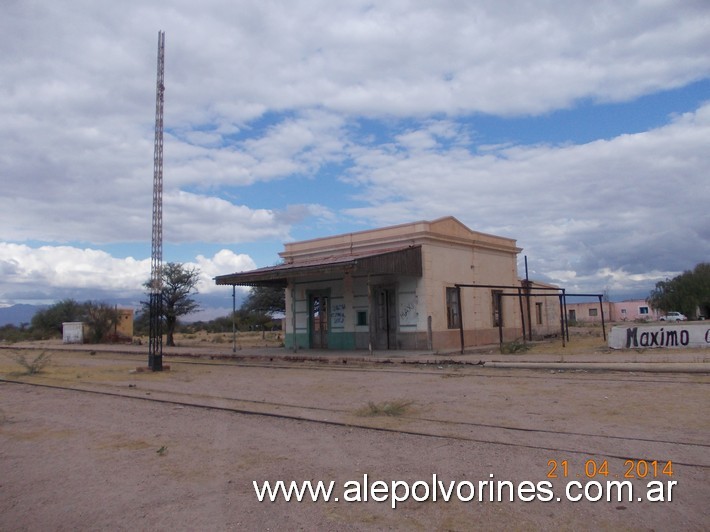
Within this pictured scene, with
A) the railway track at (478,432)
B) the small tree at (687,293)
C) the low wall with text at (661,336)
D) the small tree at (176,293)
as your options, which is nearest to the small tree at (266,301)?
the small tree at (176,293)

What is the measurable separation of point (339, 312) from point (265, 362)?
200 inches

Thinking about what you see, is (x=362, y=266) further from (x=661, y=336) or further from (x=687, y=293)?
(x=687, y=293)

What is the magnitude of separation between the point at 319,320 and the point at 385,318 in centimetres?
427

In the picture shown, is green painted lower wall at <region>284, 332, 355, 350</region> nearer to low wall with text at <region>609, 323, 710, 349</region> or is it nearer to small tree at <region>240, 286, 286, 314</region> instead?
low wall with text at <region>609, 323, 710, 349</region>

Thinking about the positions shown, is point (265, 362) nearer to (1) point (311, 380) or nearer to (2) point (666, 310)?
(1) point (311, 380)

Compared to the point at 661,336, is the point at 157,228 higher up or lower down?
higher up

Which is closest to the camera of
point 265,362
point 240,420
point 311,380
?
point 240,420

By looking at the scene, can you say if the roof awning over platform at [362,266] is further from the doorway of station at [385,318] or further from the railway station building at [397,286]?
the doorway of station at [385,318]

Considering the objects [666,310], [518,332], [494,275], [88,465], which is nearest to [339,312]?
[494,275]

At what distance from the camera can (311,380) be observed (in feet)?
56.1

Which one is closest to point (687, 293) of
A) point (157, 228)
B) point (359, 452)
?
point (157, 228)

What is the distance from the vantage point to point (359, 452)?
7543 millimetres

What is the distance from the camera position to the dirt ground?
17.5ft

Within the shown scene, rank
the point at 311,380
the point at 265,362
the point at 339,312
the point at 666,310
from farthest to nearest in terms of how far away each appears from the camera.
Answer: the point at 666,310 < the point at 339,312 < the point at 265,362 < the point at 311,380
